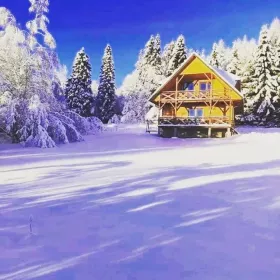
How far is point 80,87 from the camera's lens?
4772cm

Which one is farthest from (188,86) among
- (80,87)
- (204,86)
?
(80,87)

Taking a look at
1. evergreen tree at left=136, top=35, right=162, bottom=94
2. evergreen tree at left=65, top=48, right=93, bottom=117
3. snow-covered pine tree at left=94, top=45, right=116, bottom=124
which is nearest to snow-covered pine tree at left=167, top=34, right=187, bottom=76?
evergreen tree at left=136, top=35, right=162, bottom=94

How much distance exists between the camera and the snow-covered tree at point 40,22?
2161 centimetres

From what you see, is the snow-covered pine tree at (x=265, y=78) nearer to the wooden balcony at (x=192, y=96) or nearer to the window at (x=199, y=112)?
the window at (x=199, y=112)

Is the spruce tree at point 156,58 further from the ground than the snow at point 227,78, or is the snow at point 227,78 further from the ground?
the spruce tree at point 156,58

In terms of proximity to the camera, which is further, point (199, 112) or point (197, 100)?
point (199, 112)

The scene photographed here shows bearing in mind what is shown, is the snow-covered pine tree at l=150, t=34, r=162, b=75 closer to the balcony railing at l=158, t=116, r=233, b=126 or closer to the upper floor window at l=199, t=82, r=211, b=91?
the upper floor window at l=199, t=82, r=211, b=91

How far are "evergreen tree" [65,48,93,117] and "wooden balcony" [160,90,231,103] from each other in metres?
21.1

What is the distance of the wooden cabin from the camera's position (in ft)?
87.1

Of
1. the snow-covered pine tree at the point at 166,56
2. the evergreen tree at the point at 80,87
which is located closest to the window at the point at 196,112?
the snow-covered pine tree at the point at 166,56

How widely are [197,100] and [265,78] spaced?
11.0 meters

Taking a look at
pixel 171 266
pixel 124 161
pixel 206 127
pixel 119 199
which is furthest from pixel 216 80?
pixel 171 266

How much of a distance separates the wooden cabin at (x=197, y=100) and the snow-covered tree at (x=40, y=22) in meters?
9.54

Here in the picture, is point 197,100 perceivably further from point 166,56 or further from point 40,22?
point 166,56
